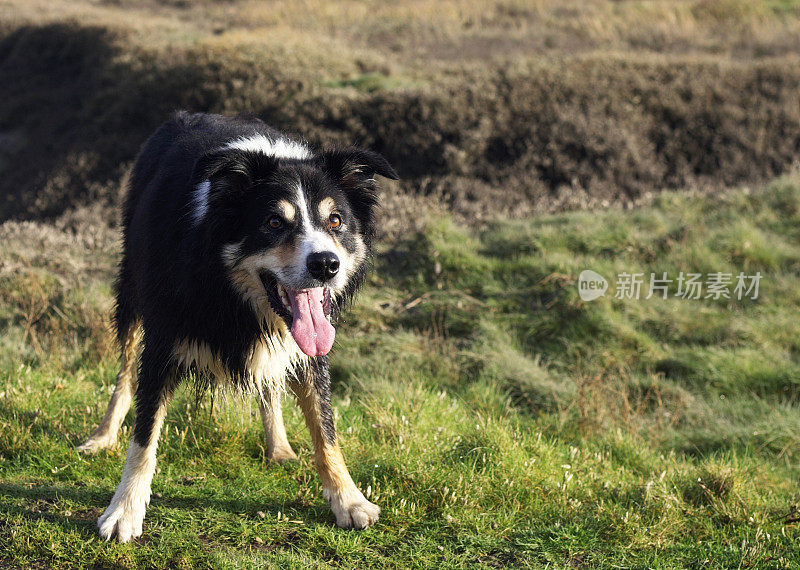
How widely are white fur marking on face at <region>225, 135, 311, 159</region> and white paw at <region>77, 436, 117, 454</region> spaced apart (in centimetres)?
200

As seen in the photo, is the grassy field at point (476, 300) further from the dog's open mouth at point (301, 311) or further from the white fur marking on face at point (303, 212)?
the white fur marking on face at point (303, 212)

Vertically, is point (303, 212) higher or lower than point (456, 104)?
higher

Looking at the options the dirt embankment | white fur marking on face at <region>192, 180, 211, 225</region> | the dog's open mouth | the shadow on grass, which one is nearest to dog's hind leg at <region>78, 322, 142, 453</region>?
the shadow on grass

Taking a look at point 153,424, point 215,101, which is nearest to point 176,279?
point 153,424

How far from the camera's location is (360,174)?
12.7ft

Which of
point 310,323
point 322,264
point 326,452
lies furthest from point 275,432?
point 322,264

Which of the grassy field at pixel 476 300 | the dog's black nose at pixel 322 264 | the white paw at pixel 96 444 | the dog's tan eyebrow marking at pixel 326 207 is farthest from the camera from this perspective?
the white paw at pixel 96 444

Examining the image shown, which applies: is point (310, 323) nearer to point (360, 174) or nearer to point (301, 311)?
point (301, 311)

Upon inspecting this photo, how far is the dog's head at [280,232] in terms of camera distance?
3322mm

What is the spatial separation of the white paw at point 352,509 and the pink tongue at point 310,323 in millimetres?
906

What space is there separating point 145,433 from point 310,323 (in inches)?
43.0

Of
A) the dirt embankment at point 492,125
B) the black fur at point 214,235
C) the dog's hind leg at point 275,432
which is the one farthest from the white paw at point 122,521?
the dirt embankment at point 492,125

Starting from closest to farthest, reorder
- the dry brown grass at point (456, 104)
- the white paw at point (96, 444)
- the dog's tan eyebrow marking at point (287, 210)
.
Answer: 1. the dog's tan eyebrow marking at point (287, 210)
2. the white paw at point (96, 444)
3. the dry brown grass at point (456, 104)

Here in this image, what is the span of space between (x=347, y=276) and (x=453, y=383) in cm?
262
